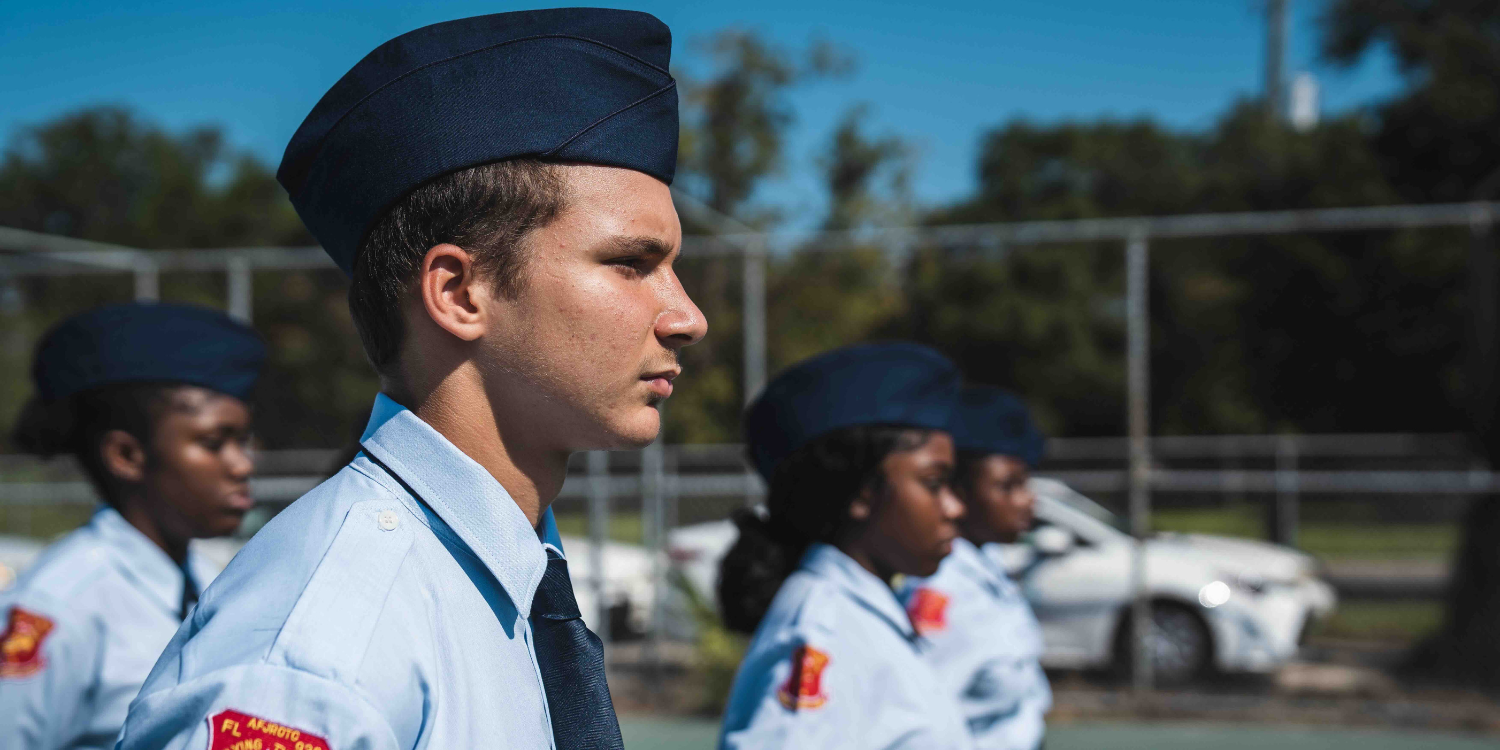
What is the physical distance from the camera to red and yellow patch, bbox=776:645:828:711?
7.54ft

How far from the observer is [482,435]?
3.97 ft

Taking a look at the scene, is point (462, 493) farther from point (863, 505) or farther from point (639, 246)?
point (863, 505)

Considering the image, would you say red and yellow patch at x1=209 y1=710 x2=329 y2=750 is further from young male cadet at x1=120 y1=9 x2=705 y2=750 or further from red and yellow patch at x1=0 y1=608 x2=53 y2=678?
red and yellow patch at x1=0 y1=608 x2=53 y2=678

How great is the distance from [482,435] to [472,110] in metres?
0.31

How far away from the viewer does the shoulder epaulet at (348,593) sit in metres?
0.97

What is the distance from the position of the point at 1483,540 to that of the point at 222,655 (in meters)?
8.87

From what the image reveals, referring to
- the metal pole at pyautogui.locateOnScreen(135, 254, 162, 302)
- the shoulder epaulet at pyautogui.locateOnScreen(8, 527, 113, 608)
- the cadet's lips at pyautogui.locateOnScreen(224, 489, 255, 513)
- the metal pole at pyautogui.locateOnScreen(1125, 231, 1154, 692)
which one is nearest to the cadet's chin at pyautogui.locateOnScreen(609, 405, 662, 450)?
the shoulder epaulet at pyautogui.locateOnScreen(8, 527, 113, 608)

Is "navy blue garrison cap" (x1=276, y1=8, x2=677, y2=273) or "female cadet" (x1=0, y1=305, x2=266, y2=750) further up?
"navy blue garrison cap" (x1=276, y1=8, x2=677, y2=273)

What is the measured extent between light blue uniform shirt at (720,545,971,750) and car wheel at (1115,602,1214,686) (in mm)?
6025

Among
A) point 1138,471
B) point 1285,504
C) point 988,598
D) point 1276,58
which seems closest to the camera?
point 988,598

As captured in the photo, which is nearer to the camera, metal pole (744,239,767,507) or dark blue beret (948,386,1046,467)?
dark blue beret (948,386,1046,467)

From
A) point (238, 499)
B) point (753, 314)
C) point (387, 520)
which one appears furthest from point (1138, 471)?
point (387, 520)

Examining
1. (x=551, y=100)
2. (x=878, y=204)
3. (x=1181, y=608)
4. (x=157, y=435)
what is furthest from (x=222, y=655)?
(x=878, y=204)

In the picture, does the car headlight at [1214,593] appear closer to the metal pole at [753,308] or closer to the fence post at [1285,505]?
the fence post at [1285,505]
